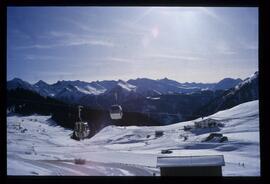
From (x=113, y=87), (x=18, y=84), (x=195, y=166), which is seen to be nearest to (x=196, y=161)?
(x=195, y=166)

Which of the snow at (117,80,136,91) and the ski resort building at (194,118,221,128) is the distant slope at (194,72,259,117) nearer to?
the ski resort building at (194,118,221,128)

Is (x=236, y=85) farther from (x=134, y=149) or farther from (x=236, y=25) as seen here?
(x=134, y=149)

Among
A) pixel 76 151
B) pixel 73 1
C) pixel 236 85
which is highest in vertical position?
pixel 73 1

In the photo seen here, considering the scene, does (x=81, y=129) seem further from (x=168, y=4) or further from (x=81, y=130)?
(x=168, y=4)

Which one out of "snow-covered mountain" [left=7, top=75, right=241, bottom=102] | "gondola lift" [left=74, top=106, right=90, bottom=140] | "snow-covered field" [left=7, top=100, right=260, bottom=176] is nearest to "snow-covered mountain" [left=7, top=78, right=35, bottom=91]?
"snow-covered mountain" [left=7, top=75, right=241, bottom=102]

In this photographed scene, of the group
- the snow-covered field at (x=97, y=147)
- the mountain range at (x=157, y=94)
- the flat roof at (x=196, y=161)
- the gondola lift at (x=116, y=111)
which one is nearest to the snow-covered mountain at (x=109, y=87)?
the mountain range at (x=157, y=94)

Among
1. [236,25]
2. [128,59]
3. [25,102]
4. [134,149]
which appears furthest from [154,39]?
[25,102]
